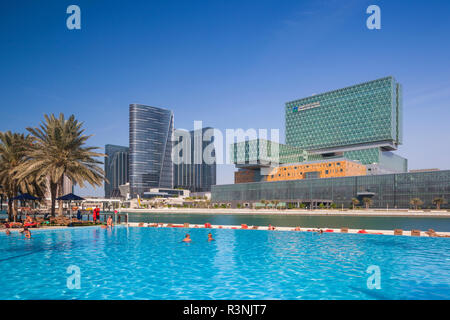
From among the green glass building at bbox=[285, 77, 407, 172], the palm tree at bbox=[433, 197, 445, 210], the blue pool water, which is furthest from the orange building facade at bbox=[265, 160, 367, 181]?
the blue pool water

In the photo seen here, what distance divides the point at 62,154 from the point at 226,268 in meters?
28.8

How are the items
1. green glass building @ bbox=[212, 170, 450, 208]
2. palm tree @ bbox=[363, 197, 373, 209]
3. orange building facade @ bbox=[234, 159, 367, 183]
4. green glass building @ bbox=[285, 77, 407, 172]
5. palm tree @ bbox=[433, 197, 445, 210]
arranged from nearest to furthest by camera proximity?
palm tree @ bbox=[433, 197, 445, 210] < green glass building @ bbox=[212, 170, 450, 208] < palm tree @ bbox=[363, 197, 373, 209] < orange building facade @ bbox=[234, 159, 367, 183] < green glass building @ bbox=[285, 77, 407, 172]

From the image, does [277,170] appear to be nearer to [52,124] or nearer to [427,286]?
[52,124]

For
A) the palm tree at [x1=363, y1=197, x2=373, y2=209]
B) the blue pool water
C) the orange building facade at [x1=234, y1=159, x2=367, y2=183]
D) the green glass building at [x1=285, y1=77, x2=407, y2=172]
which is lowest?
the palm tree at [x1=363, y1=197, x2=373, y2=209]

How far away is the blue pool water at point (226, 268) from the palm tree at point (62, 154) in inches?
433

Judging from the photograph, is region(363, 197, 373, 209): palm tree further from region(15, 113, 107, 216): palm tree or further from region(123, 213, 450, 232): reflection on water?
region(15, 113, 107, 216): palm tree

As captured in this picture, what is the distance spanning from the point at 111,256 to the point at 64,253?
3385 mm

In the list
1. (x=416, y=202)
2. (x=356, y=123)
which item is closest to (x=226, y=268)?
(x=416, y=202)

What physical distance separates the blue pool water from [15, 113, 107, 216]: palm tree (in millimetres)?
11009

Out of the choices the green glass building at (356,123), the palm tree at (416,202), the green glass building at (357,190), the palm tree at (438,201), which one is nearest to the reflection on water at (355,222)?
the palm tree at (438,201)

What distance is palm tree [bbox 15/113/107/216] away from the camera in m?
36.2

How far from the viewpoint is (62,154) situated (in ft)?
123

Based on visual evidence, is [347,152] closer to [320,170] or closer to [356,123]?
[356,123]

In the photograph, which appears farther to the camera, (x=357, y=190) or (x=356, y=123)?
(x=356, y=123)
